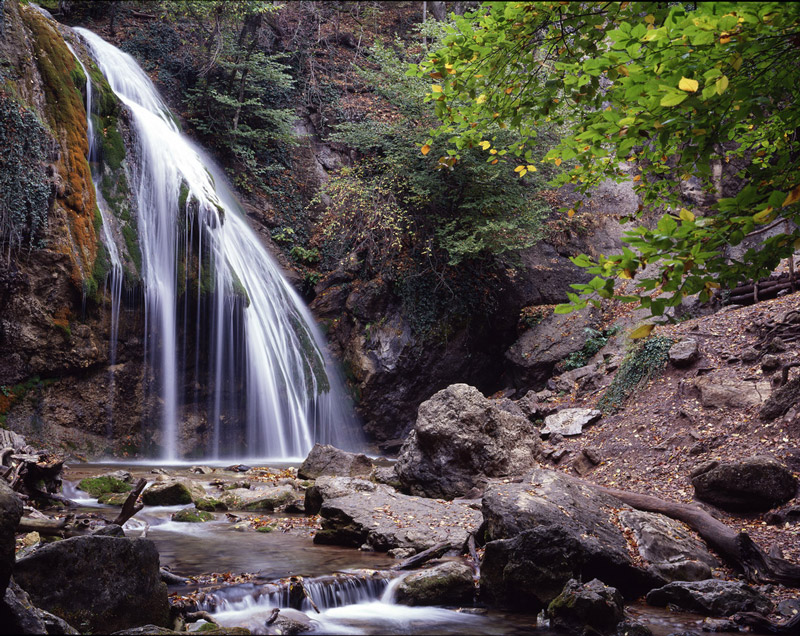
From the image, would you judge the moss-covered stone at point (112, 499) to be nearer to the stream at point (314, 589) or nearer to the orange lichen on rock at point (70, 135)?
the stream at point (314, 589)

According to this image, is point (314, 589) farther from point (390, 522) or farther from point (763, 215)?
point (763, 215)

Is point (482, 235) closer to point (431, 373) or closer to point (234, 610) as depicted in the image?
point (431, 373)

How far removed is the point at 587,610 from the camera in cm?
435

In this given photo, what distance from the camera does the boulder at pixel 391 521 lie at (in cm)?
631

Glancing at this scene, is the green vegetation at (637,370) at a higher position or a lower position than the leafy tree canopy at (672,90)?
lower

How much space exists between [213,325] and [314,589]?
9944 mm

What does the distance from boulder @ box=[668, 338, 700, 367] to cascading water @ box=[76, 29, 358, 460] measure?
9228 mm

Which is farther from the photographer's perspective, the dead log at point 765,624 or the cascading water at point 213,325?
the cascading water at point 213,325

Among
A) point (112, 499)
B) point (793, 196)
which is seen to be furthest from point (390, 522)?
point (793, 196)

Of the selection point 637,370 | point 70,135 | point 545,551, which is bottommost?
point 545,551

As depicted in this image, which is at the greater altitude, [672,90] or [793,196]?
[672,90]

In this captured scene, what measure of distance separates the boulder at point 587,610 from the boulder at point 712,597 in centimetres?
74

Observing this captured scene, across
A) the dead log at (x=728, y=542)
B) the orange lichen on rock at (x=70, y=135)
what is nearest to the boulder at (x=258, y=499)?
the dead log at (x=728, y=542)

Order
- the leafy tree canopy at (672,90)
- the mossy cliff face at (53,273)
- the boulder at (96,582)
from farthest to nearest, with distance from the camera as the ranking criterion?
the mossy cliff face at (53,273), the boulder at (96,582), the leafy tree canopy at (672,90)
